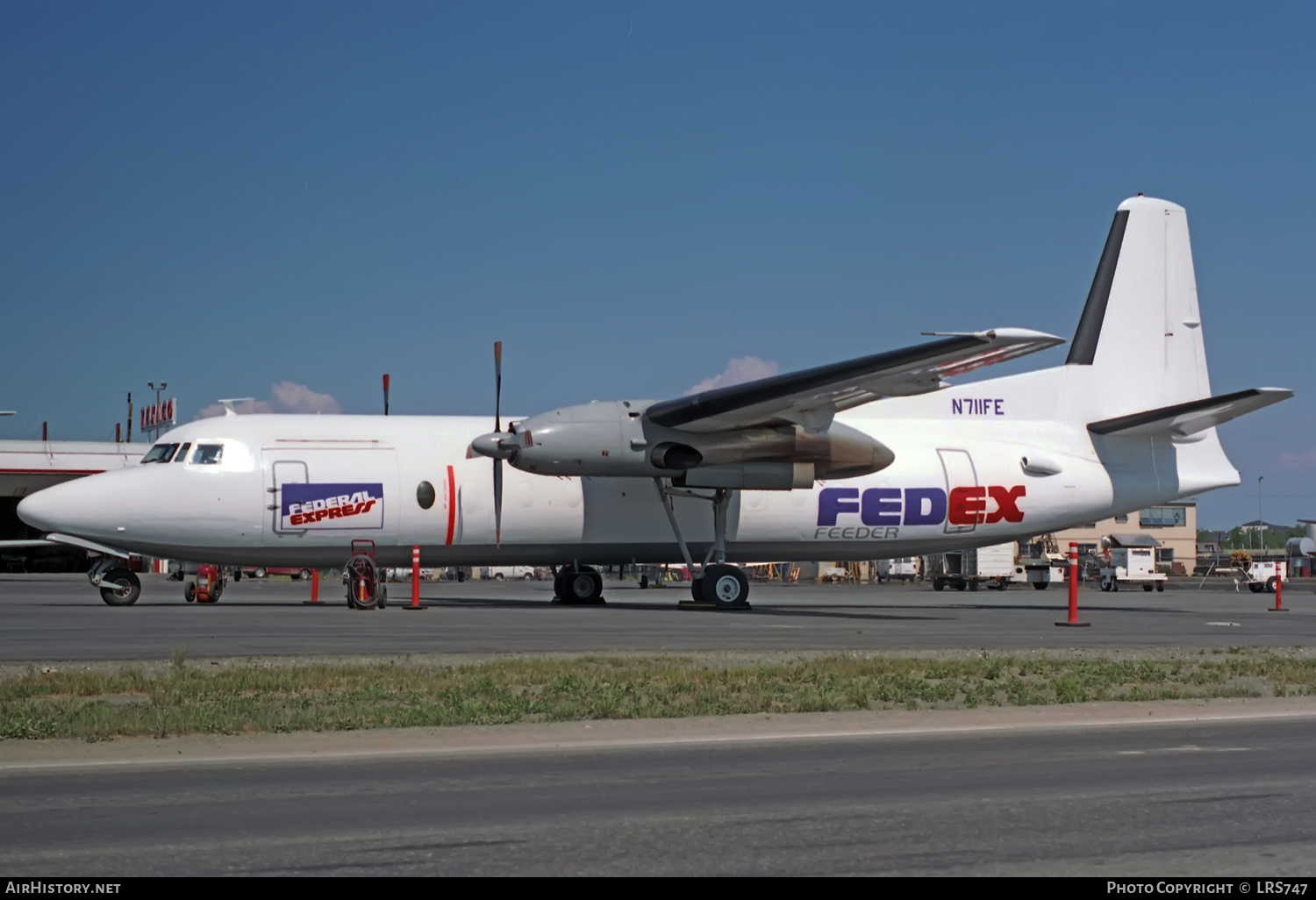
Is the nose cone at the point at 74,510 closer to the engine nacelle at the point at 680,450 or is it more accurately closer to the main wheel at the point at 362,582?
the main wheel at the point at 362,582

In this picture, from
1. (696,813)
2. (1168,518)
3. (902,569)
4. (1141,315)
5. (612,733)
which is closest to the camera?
(696,813)

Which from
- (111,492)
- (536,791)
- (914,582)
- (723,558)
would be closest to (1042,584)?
(914,582)

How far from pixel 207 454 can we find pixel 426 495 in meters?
4.29

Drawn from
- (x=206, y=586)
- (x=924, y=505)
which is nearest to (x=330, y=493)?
(x=206, y=586)

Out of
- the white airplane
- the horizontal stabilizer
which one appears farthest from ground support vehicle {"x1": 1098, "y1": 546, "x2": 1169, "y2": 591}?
the horizontal stabilizer

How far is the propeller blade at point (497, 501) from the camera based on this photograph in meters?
27.5

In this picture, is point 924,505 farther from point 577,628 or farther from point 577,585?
point 577,628

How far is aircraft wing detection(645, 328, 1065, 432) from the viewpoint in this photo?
22.8 m

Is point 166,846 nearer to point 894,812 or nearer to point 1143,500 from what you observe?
point 894,812

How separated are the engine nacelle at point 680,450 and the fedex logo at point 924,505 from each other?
1.34 m

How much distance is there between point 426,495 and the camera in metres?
27.1

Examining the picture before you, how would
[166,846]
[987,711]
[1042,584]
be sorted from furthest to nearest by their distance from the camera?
[1042,584]
[987,711]
[166,846]

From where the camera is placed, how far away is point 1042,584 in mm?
58094
